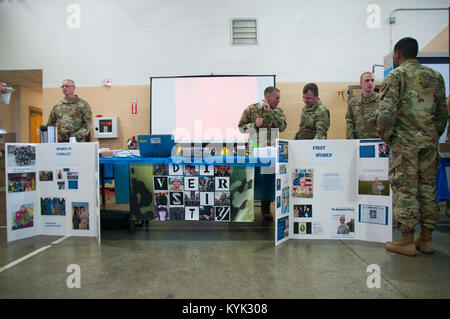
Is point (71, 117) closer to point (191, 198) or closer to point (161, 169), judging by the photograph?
point (161, 169)

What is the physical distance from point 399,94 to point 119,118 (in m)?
5.13

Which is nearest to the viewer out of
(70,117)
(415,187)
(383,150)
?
(415,187)

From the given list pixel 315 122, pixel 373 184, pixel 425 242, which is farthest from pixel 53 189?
pixel 425 242

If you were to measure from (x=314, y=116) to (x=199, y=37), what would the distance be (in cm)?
338

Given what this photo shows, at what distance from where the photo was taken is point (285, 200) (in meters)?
2.68

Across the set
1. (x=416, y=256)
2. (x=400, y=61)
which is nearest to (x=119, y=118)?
(x=400, y=61)

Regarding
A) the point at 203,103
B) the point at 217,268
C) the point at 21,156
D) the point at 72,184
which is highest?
the point at 203,103

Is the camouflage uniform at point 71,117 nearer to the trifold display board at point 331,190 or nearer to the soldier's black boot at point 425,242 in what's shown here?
the trifold display board at point 331,190

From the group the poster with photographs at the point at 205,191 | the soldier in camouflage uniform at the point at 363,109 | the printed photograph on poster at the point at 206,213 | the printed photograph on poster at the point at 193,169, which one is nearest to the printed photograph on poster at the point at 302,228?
the poster with photographs at the point at 205,191

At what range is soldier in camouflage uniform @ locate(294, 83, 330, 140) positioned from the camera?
3449 millimetres

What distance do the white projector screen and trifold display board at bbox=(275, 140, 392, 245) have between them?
2.88 meters

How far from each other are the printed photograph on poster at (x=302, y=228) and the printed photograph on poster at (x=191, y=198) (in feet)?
3.22

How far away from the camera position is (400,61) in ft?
8.11

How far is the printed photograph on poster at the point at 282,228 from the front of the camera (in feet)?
8.56
